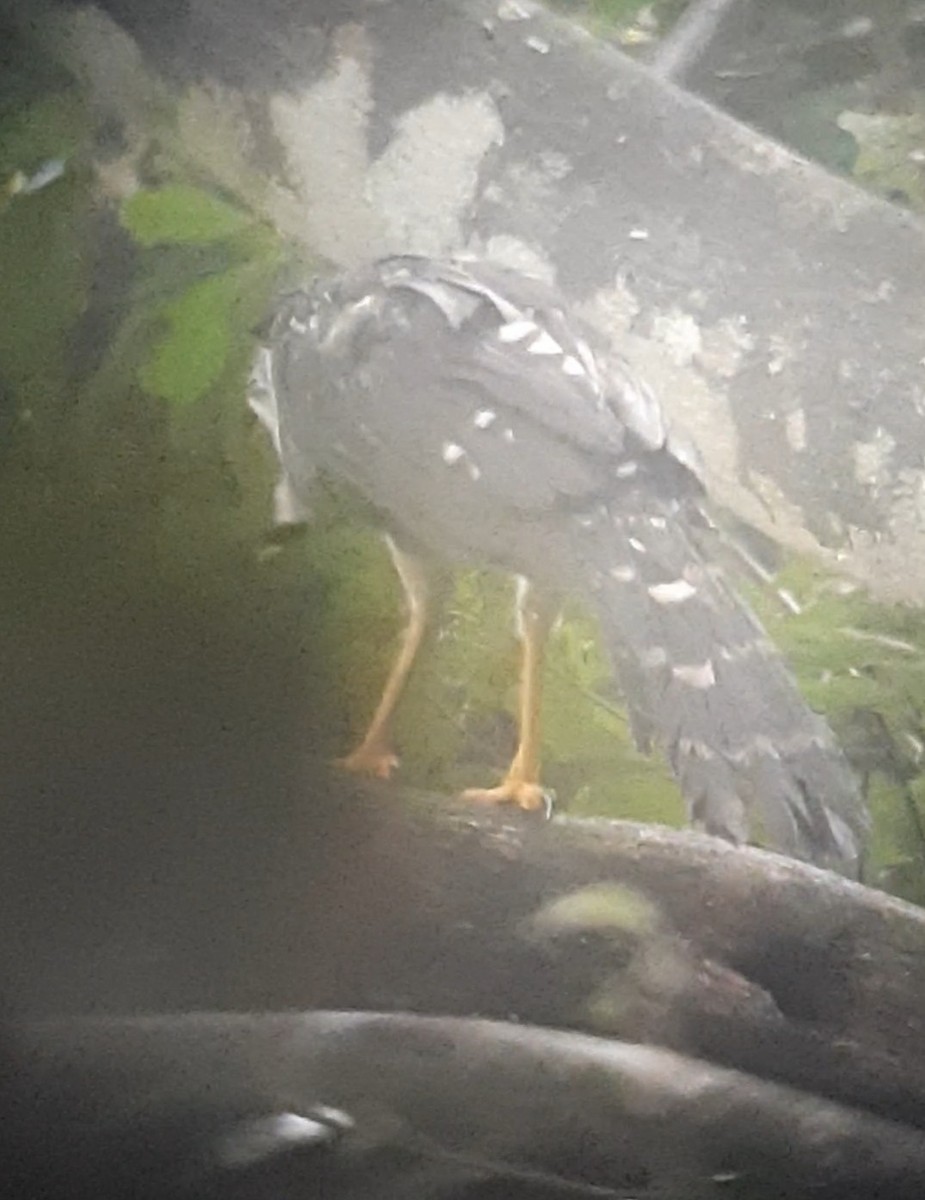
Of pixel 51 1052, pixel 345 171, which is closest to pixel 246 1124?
pixel 51 1052

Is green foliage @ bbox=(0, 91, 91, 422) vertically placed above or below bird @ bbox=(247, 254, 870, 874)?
above

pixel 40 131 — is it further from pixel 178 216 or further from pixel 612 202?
pixel 612 202

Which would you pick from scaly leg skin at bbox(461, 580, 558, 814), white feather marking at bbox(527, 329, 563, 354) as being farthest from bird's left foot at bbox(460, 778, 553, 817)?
white feather marking at bbox(527, 329, 563, 354)

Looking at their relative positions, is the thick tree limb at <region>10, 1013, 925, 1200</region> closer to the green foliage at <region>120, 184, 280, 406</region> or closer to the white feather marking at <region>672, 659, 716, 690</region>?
the white feather marking at <region>672, 659, 716, 690</region>

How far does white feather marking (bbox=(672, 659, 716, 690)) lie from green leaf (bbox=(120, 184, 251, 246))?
0.53m

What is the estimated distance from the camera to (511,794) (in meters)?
1.15

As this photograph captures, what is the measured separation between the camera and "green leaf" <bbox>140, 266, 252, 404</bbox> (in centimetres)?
113

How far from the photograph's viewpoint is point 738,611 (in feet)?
3.73

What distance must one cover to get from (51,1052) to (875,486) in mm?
844

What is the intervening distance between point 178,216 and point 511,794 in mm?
564

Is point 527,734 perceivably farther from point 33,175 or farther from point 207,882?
point 33,175

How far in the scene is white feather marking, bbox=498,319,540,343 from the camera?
1.14 meters

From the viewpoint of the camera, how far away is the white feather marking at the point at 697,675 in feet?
3.67

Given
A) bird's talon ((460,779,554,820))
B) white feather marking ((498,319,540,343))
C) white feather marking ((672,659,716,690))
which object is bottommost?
bird's talon ((460,779,554,820))
